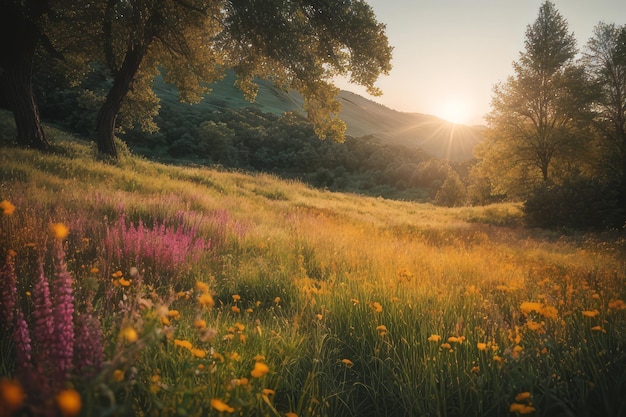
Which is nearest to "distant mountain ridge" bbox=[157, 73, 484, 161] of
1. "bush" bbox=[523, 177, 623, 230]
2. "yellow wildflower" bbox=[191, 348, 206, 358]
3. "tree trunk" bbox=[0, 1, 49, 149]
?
"bush" bbox=[523, 177, 623, 230]

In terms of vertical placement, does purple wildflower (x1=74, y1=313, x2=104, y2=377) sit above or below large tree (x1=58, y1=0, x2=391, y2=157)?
below

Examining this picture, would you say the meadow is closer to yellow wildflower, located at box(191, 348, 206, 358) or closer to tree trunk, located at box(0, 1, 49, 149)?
yellow wildflower, located at box(191, 348, 206, 358)

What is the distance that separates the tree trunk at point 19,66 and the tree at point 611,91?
34.6 metres

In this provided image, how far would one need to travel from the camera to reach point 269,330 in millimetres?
3018

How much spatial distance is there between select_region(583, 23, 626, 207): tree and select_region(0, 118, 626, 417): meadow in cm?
2895

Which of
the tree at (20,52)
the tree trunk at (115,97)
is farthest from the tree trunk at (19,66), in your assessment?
the tree trunk at (115,97)

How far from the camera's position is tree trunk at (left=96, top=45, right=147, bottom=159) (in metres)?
15.4

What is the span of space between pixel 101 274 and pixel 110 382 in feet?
10.5

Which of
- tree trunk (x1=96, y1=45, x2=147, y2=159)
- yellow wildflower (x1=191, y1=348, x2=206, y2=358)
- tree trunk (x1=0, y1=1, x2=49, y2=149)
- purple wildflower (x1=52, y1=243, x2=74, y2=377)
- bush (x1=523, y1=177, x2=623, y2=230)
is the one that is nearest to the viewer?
purple wildflower (x1=52, y1=243, x2=74, y2=377)

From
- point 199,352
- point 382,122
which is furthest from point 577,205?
point 382,122

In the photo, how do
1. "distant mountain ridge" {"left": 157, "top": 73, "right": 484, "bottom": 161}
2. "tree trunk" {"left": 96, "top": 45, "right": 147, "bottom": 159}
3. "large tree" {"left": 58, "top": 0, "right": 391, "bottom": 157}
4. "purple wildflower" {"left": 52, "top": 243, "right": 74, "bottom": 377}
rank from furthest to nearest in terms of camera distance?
"distant mountain ridge" {"left": 157, "top": 73, "right": 484, "bottom": 161}, "tree trunk" {"left": 96, "top": 45, "right": 147, "bottom": 159}, "large tree" {"left": 58, "top": 0, "right": 391, "bottom": 157}, "purple wildflower" {"left": 52, "top": 243, "right": 74, "bottom": 377}

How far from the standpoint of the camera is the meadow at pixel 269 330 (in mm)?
1471

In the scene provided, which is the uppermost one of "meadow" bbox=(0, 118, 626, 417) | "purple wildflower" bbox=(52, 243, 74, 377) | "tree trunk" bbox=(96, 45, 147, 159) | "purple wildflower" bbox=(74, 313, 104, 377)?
"tree trunk" bbox=(96, 45, 147, 159)

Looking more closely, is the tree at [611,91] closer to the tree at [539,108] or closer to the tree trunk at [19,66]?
the tree at [539,108]
